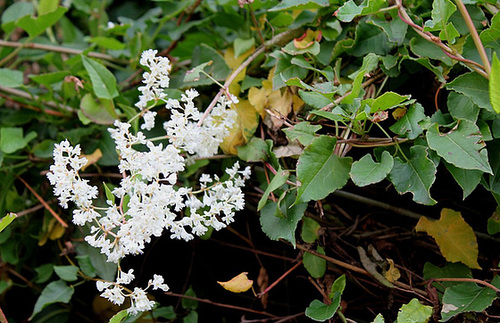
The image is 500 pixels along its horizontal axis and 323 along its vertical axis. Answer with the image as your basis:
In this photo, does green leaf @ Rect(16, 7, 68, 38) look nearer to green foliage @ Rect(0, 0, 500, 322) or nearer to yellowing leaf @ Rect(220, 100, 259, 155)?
green foliage @ Rect(0, 0, 500, 322)

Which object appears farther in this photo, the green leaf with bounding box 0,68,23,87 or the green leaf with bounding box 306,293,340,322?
the green leaf with bounding box 0,68,23,87

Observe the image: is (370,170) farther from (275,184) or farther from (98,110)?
(98,110)

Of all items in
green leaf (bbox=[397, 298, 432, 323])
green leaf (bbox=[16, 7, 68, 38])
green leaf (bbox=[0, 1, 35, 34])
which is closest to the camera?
green leaf (bbox=[397, 298, 432, 323])

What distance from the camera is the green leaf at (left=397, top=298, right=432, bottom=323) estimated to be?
597 millimetres

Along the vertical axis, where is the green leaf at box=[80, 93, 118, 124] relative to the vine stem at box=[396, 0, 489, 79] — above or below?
below

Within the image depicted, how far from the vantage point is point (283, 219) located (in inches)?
26.0

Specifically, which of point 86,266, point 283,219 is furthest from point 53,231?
point 283,219

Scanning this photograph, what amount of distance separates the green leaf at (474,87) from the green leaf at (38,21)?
2.60 feet

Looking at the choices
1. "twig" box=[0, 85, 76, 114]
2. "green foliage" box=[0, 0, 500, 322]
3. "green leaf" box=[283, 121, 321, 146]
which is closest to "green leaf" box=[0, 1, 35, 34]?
"green foliage" box=[0, 0, 500, 322]

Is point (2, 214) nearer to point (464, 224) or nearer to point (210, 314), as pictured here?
point (210, 314)

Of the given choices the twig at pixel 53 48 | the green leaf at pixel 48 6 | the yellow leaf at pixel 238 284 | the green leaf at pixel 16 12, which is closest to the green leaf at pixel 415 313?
the yellow leaf at pixel 238 284

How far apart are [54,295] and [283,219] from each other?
0.44 metres

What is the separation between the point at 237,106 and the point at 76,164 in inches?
12.1

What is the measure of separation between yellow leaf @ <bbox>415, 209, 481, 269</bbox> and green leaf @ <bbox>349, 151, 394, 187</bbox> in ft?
0.53
